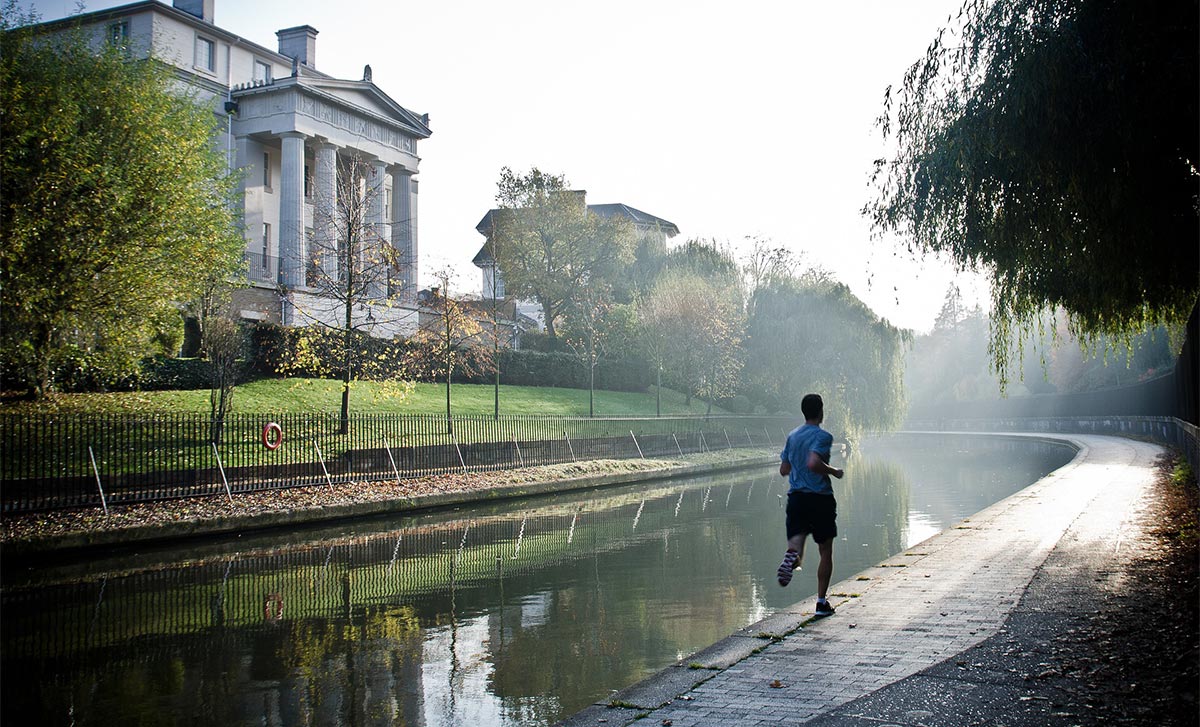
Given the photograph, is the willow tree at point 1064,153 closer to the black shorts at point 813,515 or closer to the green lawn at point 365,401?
the black shorts at point 813,515

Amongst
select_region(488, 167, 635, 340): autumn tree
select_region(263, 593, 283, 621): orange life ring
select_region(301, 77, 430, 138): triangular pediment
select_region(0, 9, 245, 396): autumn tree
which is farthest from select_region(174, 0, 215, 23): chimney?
select_region(263, 593, 283, 621): orange life ring

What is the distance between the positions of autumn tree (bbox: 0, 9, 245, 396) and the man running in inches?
609

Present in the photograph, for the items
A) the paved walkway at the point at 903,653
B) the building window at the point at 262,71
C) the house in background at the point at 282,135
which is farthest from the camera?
the building window at the point at 262,71

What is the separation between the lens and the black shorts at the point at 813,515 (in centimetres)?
796

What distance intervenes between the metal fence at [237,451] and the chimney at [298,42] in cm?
2928

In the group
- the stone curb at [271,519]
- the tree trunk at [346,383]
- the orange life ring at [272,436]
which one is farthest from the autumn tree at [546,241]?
the orange life ring at [272,436]

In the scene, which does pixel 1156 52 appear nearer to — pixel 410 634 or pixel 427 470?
pixel 410 634

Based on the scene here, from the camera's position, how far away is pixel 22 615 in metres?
10.0

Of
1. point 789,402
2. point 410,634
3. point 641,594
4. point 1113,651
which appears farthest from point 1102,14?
point 789,402

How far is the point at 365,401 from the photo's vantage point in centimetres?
3091

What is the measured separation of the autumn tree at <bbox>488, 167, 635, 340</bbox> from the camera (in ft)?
165

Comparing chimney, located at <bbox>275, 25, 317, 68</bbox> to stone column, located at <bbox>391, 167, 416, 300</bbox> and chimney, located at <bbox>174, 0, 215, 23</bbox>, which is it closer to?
chimney, located at <bbox>174, 0, 215, 23</bbox>

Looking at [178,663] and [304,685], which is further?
[178,663]

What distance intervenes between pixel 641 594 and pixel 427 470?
13.9m
